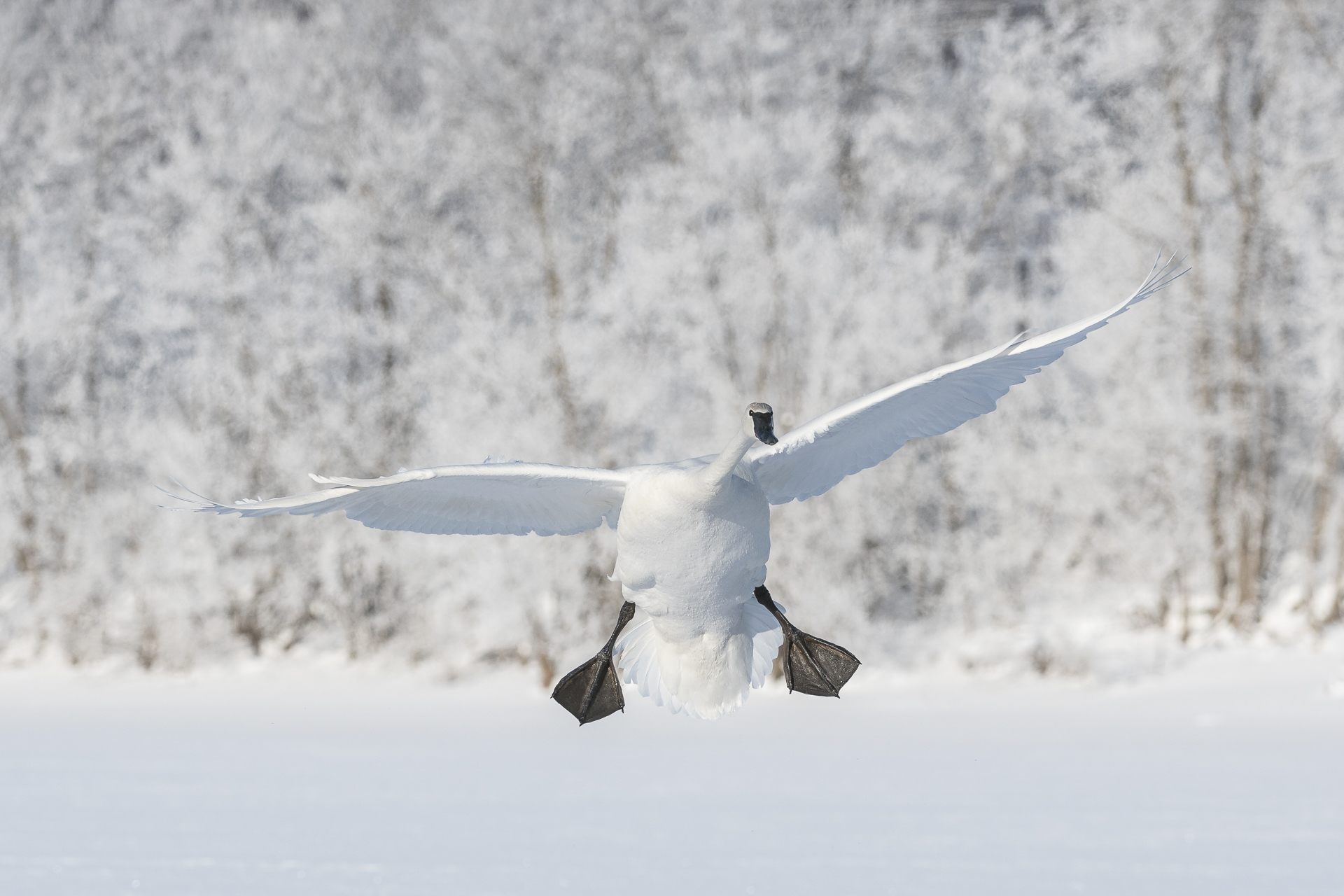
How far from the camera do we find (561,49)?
14.5 metres

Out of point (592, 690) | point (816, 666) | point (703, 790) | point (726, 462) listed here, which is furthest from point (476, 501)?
point (703, 790)

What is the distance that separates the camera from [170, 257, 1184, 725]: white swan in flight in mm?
2951

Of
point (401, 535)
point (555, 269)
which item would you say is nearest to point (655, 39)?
point (555, 269)

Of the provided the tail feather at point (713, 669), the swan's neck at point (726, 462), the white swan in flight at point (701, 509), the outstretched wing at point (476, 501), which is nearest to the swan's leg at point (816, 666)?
the white swan in flight at point (701, 509)

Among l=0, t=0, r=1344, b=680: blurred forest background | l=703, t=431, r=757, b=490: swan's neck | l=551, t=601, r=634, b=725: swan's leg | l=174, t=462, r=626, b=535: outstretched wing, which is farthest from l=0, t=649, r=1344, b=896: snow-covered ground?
l=703, t=431, r=757, b=490: swan's neck

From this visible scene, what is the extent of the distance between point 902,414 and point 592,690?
122 cm

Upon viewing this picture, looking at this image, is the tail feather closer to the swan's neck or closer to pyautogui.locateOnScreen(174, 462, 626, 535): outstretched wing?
pyautogui.locateOnScreen(174, 462, 626, 535): outstretched wing

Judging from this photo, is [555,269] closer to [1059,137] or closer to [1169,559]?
[1059,137]

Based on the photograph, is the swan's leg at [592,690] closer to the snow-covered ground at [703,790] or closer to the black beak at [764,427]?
the black beak at [764,427]

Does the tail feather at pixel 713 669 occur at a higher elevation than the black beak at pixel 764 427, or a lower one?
lower

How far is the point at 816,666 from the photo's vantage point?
3.88 meters

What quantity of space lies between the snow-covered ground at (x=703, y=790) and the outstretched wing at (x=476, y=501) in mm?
3316

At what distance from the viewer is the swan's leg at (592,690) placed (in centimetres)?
379

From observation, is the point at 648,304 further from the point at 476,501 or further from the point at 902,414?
the point at 902,414
